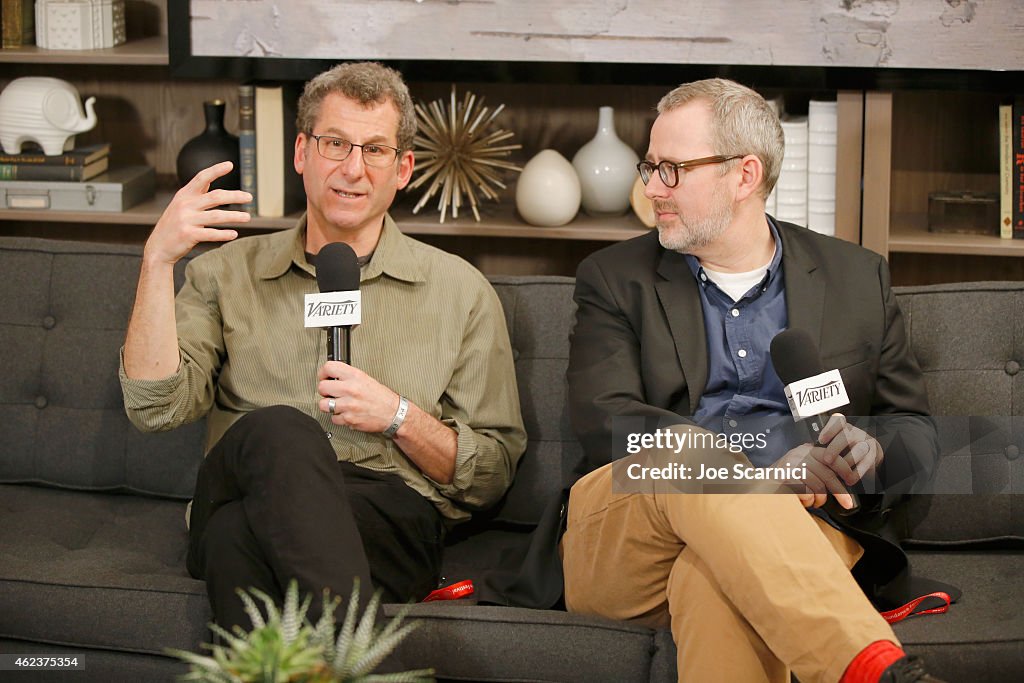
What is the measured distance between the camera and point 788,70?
A: 2709 mm

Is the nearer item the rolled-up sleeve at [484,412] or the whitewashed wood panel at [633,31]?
the rolled-up sleeve at [484,412]

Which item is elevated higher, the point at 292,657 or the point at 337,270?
the point at 337,270

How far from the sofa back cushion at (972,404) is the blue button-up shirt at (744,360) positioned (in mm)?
342

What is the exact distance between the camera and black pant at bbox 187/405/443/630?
5.83 feet

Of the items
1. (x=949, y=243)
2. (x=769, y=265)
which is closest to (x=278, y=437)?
(x=769, y=265)

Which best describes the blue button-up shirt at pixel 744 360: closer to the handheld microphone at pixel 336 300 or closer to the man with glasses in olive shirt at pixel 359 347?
the man with glasses in olive shirt at pixel 359 347

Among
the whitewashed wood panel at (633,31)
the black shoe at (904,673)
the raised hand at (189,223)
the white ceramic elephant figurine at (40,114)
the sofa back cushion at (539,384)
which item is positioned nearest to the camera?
the black shoe at (904,673)

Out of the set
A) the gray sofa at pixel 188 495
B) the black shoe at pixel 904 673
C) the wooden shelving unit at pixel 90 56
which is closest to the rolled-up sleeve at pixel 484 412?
the gray sofa at pixel 188 495

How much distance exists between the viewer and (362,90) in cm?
233

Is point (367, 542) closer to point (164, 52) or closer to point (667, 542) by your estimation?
point (667, 542)

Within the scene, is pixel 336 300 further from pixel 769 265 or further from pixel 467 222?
pixel 467 222

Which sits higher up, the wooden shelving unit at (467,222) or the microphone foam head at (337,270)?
the wooden shelving unit at (467,222)

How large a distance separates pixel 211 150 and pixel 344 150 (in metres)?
0.80

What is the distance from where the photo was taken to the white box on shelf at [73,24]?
2.94m
